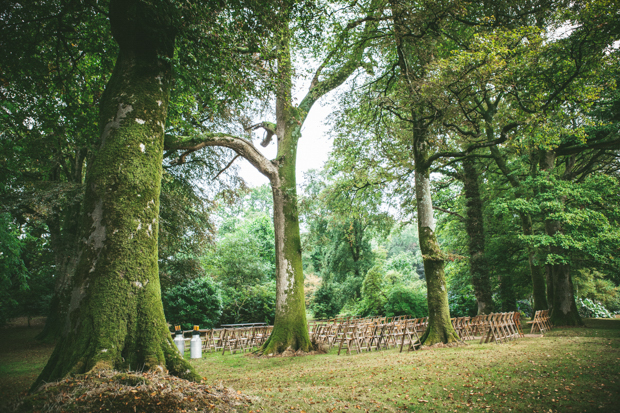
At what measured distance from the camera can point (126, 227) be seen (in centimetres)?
385

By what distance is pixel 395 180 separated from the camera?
1433 centimetres

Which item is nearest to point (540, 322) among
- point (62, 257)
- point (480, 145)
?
point (480, 145)

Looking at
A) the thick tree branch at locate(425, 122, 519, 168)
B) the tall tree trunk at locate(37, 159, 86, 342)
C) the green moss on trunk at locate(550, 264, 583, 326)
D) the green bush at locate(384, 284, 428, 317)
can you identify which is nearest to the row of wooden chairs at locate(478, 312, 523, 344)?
the green moss on trunk at locate(550, 264, 583, 326)

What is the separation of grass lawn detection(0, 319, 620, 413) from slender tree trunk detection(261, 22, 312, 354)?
190cm

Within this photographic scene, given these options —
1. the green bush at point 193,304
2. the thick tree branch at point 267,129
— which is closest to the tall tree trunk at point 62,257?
the green bush at point 193,304

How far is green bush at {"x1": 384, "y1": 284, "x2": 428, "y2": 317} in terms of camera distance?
1869 centimetres

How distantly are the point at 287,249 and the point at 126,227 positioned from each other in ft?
24.4

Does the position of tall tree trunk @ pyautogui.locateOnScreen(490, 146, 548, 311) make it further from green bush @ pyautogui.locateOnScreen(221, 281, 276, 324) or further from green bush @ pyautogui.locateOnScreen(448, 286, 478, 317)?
green bush @ pyautogui.locateOnScreen(221, 281, 276, 324)

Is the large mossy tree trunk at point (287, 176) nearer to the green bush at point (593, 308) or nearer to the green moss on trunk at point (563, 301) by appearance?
the green moss on trunk at point (563, 301)

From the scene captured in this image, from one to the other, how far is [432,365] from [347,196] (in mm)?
9115

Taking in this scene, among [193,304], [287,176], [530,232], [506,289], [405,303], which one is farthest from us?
[405,303]

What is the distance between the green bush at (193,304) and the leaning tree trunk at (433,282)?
11.7 meters

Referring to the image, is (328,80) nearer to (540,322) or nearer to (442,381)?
(442,381)

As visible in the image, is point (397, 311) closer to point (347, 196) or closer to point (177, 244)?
point (347, 196)
